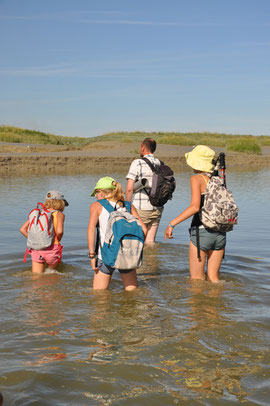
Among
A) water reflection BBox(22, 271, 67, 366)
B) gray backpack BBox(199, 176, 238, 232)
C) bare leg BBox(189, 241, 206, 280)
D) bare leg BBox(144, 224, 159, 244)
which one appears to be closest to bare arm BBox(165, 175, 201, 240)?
gray backpack BBox(199, 176, 238, 232)

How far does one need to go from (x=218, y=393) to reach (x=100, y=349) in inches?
47.6

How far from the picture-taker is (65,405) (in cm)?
375

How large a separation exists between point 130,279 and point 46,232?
1.60 m

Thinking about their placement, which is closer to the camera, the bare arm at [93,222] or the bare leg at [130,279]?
the bare arm at [93,222]

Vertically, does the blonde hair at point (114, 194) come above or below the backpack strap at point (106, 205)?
above

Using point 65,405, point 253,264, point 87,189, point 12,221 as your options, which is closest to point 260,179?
point 87,189

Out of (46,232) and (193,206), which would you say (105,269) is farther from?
(46,232)

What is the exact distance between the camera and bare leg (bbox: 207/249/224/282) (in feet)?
21.4

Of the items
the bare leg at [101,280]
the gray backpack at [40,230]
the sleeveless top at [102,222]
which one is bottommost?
the bare leg at [101,280]

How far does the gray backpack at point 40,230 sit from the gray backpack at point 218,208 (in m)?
2.16

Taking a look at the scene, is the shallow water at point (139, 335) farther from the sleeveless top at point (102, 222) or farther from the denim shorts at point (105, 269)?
the sleeveless top at point (102, 222)

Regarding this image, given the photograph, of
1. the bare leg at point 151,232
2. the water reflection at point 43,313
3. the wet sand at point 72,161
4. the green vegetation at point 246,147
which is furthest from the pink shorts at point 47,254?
the green vegetation at point 246,147

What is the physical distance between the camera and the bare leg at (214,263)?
6508mm

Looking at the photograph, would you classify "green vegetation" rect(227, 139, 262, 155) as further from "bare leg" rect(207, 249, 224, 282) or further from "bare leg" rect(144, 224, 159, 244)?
"bare leg" rect(207, 249, 224, 282)
